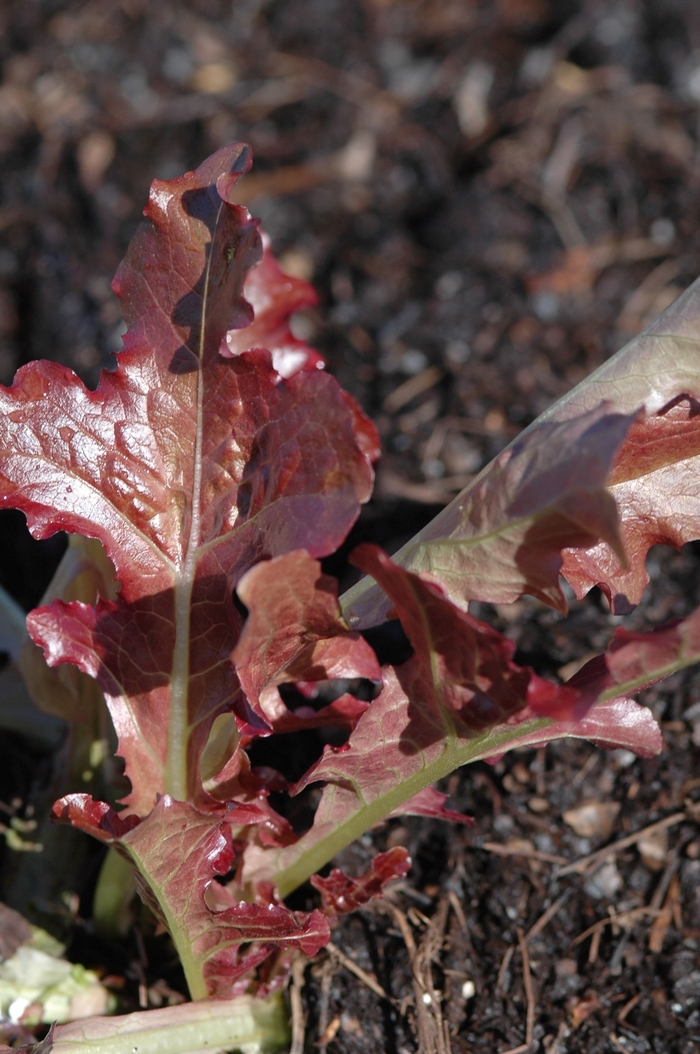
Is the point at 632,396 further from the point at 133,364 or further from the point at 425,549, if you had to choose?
the point at 133,364

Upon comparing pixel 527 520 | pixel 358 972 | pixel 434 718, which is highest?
pixel 527 520

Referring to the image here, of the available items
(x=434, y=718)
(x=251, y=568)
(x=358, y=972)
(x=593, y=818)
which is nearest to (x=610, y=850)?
(x=593, y=818)

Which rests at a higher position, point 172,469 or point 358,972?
point 172,469

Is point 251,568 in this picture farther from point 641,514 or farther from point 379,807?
point 641,514

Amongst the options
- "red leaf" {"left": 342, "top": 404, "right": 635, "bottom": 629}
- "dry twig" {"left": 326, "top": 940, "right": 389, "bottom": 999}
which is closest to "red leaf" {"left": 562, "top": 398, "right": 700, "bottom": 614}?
"red leaf" {"left": 342, "top": 404, "right": 635, "bottom": 629}

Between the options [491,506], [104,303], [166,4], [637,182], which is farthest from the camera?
[166,4]

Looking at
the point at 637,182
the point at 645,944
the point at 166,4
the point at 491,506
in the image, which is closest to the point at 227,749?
the point at 491,506

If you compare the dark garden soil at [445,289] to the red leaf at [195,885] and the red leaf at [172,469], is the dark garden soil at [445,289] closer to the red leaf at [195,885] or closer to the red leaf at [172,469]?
the red leaf at [195,885]
